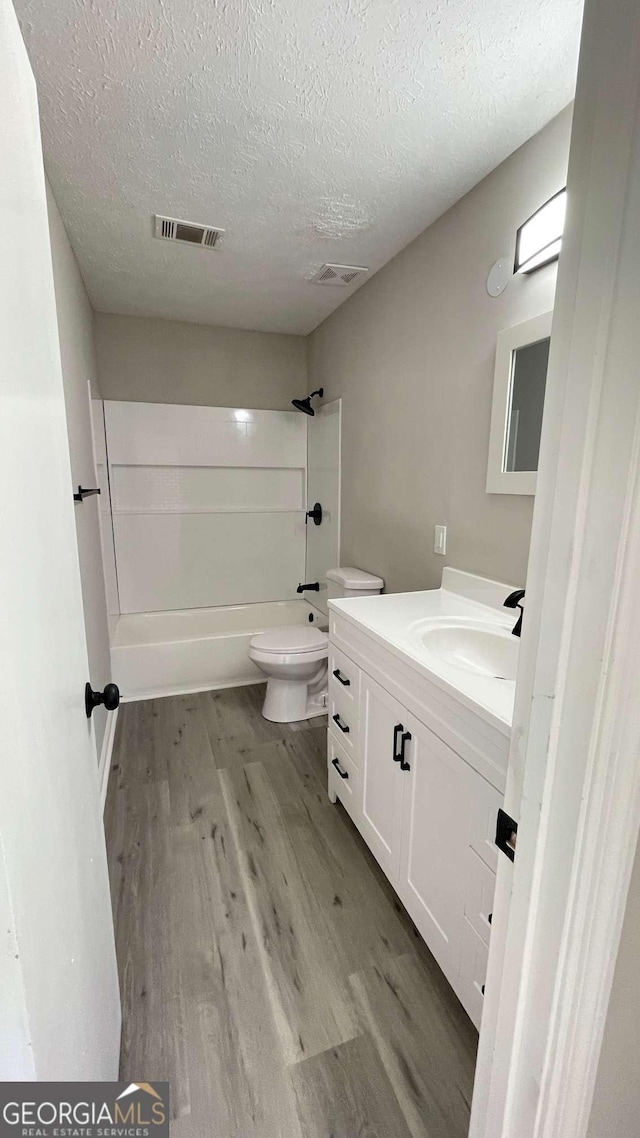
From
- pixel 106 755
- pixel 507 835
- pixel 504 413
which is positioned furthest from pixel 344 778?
pixel 504 413

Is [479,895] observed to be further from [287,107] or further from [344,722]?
[287,107]

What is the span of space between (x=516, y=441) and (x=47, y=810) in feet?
5.04

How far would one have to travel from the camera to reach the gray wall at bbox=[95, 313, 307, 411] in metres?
2.96

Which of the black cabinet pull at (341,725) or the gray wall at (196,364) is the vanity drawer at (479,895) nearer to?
the black cabinet pull at (341,725)

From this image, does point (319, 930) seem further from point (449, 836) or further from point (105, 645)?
point (105, 645)

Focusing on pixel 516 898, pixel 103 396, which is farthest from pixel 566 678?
pixel 103 396

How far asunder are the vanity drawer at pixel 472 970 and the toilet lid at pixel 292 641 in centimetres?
147

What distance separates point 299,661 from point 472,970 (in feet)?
4.88

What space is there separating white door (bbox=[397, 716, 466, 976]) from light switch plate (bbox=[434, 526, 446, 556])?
83cm

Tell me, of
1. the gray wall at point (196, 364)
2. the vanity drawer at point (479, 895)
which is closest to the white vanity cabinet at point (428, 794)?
the vanity drawer at point (479, 895)

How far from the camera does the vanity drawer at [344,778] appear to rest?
167cm

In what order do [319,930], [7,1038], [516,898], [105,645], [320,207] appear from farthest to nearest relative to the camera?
1. [105,645]
2. [320,207]
3. [319,930]
4. [516,898]
5. [7,1038]

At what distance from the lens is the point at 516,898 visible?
0.53 m

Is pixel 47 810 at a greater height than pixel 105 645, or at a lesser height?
greater
